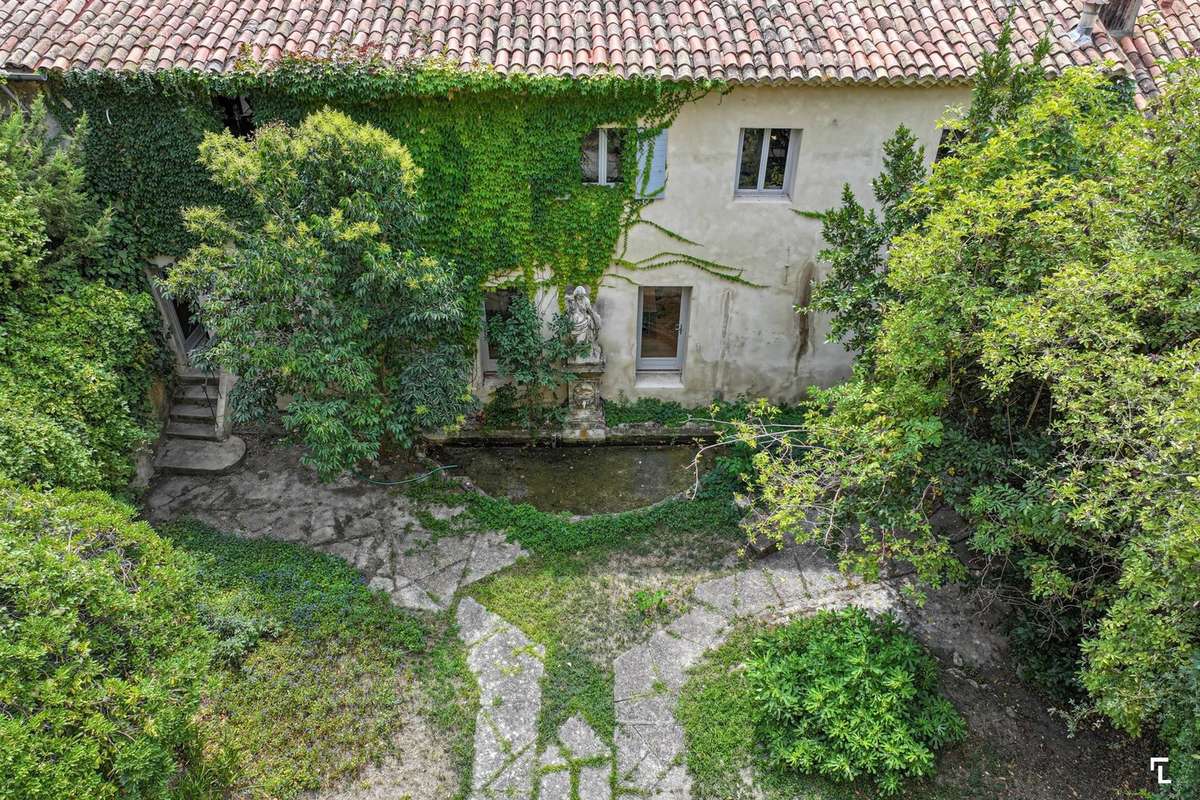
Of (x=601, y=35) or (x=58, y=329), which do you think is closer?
(x=58, y=329)

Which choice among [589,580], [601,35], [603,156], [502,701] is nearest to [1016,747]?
[589,580]

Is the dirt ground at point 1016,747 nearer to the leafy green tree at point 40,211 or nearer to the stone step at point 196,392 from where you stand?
the stone step at point 196,392

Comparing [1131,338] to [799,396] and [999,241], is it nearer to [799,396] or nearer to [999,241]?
[999,241]

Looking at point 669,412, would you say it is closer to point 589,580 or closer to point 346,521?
point 589,580

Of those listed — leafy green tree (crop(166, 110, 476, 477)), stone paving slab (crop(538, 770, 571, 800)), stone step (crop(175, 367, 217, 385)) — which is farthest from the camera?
stone step (crop(175, 367, 217, 385))

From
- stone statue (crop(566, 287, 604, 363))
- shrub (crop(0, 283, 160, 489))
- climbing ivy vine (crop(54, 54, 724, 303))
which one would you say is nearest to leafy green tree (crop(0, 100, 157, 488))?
shrub (crop(0, 283, 160, 489))

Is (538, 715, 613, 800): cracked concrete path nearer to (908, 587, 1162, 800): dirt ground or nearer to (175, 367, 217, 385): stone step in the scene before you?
(908, 587, 1162, 800): dirt ground

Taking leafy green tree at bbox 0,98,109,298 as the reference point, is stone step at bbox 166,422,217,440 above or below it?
below
